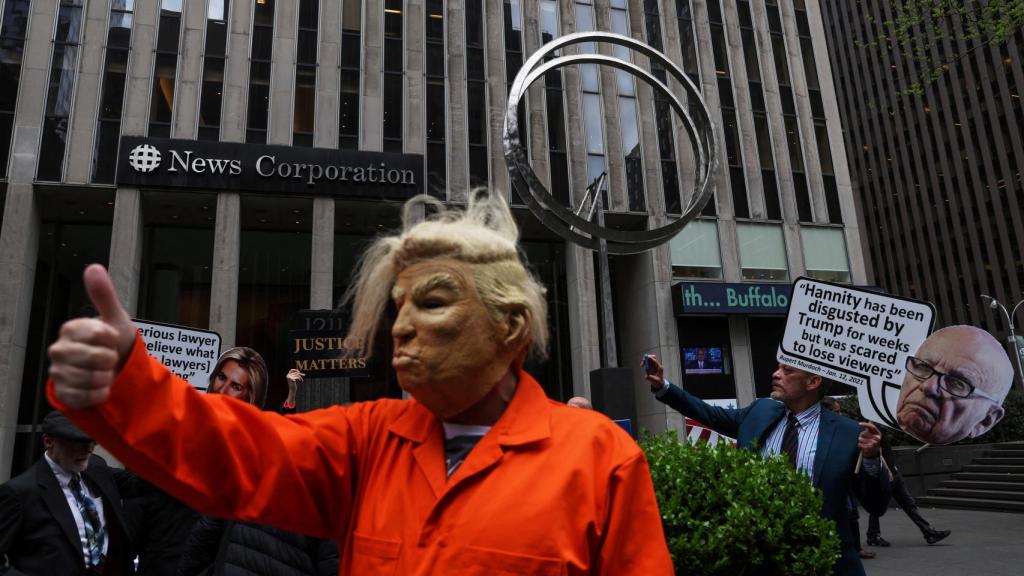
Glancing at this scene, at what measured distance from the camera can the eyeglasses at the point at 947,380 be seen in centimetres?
510

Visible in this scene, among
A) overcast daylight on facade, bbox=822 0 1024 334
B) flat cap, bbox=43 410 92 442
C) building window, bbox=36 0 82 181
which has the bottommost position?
flat cap, bbox=43 410 92 442

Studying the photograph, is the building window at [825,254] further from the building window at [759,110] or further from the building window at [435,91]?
the building window at [435,91]

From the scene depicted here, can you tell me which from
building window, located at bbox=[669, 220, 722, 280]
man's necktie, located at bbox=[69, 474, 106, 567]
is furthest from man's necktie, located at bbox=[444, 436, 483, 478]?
building window, located at bbox=[669, 220, 722, 280]

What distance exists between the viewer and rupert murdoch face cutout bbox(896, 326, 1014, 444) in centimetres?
507

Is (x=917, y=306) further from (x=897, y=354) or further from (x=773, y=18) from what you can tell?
(x=773, y=18)

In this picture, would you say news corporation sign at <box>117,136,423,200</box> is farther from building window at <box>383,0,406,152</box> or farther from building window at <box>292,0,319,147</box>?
building window at <box>383,0,406,152</box>

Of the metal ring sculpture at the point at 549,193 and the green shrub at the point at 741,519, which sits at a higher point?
the metal ring sculpture at the point at 549,193

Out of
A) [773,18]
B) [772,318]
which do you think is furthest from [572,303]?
[773,18]

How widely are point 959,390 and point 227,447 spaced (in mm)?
5506

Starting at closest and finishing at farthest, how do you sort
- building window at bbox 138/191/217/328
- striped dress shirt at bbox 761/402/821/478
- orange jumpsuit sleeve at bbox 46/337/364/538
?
orange jumpsuit sleeve at bbox 46/337/364/538 < striped dress shirt at bbox 761/402/821/478 < building window at bbox 138/191/217/328

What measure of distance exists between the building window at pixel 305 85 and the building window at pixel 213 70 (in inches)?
101

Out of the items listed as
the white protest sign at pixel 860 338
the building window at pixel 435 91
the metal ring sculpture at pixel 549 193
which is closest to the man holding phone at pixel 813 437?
the white protest sign at pixel 860 338

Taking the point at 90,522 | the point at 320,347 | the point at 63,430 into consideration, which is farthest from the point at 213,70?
the point at 90,522

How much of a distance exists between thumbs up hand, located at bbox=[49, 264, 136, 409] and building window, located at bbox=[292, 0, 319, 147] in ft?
78.0
